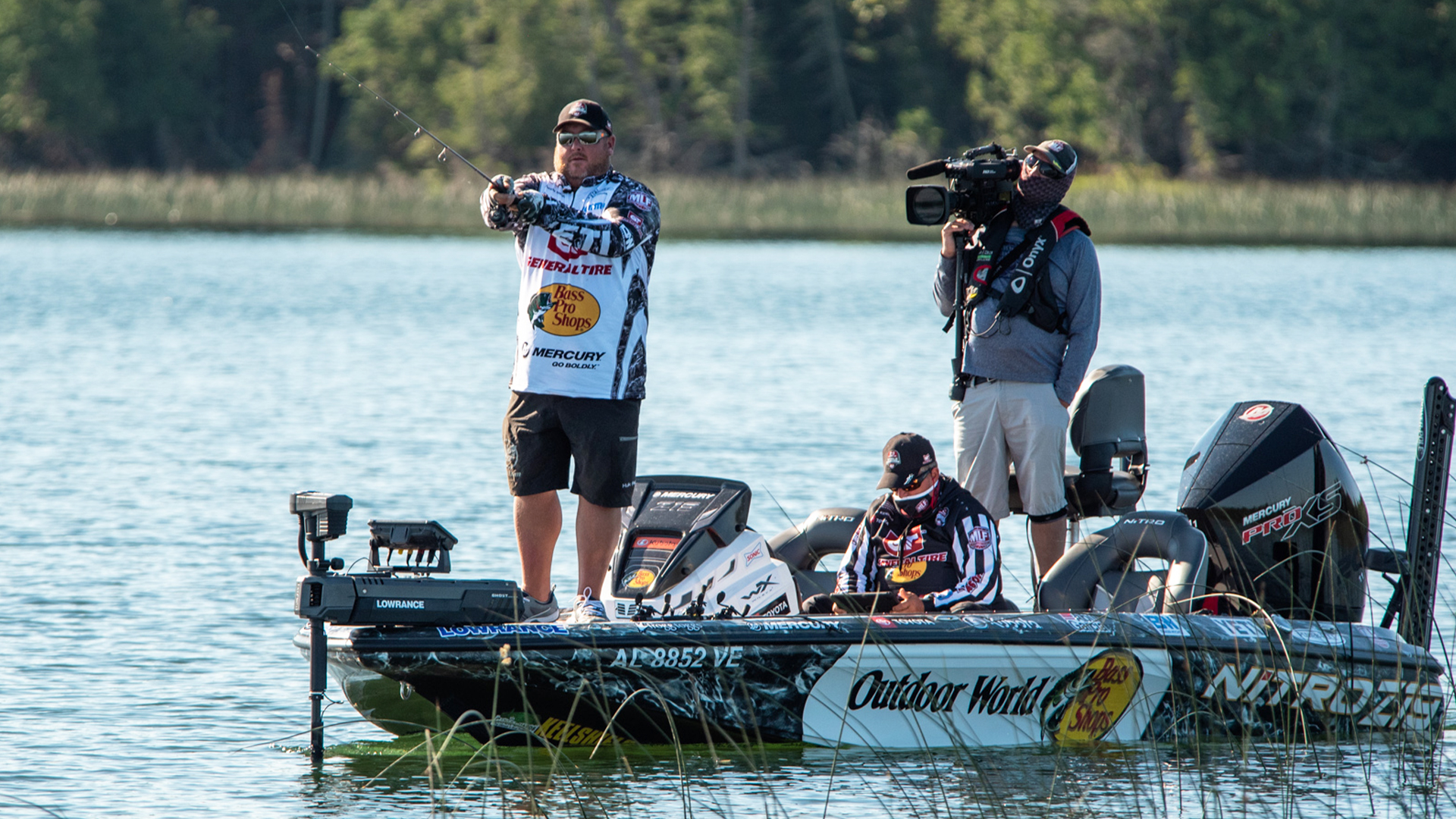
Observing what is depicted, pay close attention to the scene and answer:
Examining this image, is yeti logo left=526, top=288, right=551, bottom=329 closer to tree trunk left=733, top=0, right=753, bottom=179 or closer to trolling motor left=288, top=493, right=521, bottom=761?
trolling motor left=288, top=493, right=521, bottom=761

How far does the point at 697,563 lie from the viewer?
589cm

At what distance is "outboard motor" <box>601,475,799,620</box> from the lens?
19.2 ft

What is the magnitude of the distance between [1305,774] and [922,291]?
69.5ft

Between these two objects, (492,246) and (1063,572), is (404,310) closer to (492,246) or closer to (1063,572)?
(492,246)

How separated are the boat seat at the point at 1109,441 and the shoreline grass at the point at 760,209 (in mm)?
26609

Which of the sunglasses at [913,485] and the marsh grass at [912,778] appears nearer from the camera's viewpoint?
the marsh grass at [912,778]

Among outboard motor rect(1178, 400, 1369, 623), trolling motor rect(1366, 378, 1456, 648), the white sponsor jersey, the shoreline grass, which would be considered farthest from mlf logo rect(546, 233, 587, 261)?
the shoreline grass

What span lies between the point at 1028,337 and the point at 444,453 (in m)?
6.70

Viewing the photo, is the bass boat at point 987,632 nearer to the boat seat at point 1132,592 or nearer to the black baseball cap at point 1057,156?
the boat seat at point 1132,592

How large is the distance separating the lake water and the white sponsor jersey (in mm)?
1164

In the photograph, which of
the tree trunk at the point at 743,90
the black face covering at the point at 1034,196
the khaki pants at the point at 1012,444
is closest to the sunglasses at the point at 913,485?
the khaki pants at the point at 1012,444

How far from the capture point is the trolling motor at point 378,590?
16.6 feet

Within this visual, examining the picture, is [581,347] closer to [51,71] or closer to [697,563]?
[697,563]

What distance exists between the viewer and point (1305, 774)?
5781 millimetres
